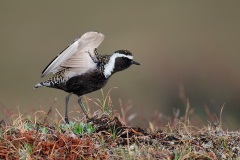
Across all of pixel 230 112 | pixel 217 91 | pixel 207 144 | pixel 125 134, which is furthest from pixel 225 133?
pixel 217 91

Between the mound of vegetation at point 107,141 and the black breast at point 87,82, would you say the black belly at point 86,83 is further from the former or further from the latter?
the mound of vegetation at point 107,141

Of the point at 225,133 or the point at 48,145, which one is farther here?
the point at 225,133

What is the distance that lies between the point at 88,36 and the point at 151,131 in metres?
1.74

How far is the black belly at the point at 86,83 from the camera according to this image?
11898 mm

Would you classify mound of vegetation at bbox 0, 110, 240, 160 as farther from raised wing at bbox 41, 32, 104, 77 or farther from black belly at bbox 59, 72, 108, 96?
black belly at bbox 59, 72, 108, 96

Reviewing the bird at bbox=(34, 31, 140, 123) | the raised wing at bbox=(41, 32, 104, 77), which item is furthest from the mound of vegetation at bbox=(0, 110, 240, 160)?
the bird at bbox=(34, 31, 140, 123)

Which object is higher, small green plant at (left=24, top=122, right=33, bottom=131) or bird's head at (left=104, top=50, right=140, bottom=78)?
bird's head at (left=104, top=50, right=140, bottom=78)

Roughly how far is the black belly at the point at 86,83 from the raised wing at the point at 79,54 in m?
0.13

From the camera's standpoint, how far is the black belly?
11.9 m

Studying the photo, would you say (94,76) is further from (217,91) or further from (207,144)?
(217,91)

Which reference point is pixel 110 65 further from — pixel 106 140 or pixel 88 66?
pixel 106 140

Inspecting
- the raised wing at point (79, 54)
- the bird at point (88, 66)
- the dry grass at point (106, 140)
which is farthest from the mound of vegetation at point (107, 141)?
the bird at point (88, 66)

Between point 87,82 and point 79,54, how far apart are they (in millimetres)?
424

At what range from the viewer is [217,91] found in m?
25.1
